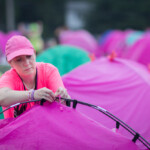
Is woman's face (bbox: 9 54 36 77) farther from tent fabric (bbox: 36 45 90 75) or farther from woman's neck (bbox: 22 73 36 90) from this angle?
tent fabric (bbox: 36 45 90 75)

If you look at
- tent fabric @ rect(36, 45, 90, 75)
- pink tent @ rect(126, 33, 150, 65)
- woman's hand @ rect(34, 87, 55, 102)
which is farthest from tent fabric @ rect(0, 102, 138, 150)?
pink tent @ rect(126, 33, 150, 65)

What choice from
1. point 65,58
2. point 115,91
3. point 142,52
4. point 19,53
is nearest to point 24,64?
point 19,53

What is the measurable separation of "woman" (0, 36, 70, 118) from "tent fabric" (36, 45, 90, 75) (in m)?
2.18

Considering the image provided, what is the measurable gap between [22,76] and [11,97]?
1.01 ft

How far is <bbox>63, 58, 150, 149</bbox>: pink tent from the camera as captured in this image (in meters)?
2.86

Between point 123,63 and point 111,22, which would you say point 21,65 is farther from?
point 111,22

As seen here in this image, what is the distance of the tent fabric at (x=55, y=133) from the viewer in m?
1.86

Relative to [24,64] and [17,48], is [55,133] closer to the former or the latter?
[24,64]

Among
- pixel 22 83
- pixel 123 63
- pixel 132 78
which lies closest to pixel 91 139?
pixel 22 83

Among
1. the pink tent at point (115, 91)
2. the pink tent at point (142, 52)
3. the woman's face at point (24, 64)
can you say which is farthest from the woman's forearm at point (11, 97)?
the pink tent at point (142, 52)

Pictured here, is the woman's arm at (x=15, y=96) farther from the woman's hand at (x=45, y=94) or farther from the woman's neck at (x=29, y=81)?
the woman's neck at (x=29, y=81)

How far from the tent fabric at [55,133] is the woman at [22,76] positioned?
0.14 m

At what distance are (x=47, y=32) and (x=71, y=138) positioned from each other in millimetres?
21851

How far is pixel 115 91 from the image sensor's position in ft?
10.3
